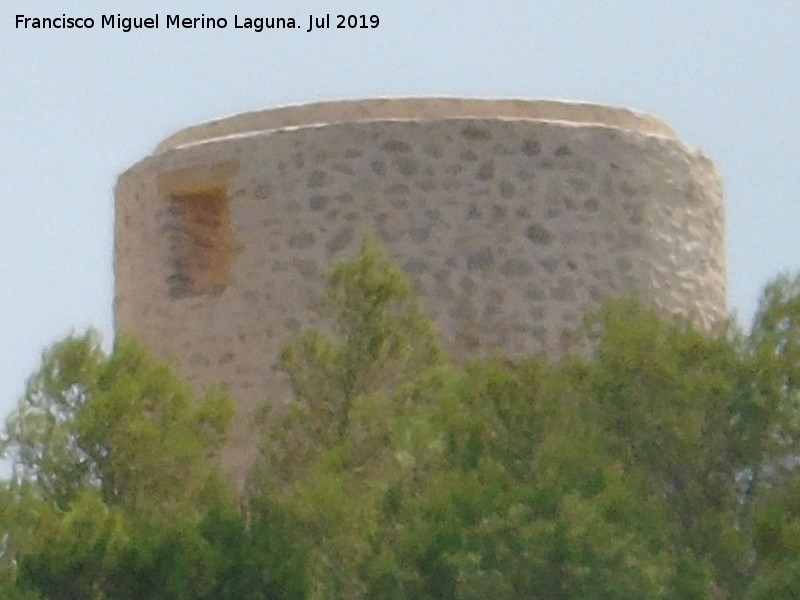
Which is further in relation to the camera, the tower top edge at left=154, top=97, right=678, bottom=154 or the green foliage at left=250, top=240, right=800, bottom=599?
the tower top edge at left=154, top=97, right=678, bottom=154

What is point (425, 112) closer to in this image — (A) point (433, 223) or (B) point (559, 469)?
(A) point (433, 223)

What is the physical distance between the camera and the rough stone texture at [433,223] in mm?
6484

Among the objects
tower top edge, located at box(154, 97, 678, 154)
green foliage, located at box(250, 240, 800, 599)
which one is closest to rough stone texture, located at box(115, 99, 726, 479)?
tower top edge, located at box(154, 97, 678, 154)

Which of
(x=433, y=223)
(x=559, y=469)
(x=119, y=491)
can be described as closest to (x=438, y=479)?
(x=559, y=469)

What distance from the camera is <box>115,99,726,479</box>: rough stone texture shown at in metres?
6.48

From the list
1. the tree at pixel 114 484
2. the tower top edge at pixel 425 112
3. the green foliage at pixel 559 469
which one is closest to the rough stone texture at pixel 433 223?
the tower top edge at pixel 425 112

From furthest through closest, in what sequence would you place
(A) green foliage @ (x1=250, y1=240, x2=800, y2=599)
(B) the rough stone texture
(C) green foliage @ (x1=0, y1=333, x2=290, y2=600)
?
(B) the rough stone texture
(C) green foliage @ (x1=0, y1=333, x2=290, y2=600)
(A) green foliage @ (x1=250, y1=240, x2=800, y2=599)

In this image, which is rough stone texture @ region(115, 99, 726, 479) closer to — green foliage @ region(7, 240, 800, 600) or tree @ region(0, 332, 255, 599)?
green foliage @ region(7, 240, 800, 600)

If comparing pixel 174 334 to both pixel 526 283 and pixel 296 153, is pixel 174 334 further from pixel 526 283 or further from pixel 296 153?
pixel 526 283

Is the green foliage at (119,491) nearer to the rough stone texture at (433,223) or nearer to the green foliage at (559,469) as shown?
the green foliage at (559,469)

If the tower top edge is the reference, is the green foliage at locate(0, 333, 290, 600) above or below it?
below

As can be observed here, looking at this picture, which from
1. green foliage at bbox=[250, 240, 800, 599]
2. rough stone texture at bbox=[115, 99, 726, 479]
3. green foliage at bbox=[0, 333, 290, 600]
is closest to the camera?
green foliage at bbox=[250, 240, 800, 599]

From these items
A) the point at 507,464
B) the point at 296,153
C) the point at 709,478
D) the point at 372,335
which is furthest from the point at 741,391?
the point at 296,153

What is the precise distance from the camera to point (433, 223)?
21.4ft
